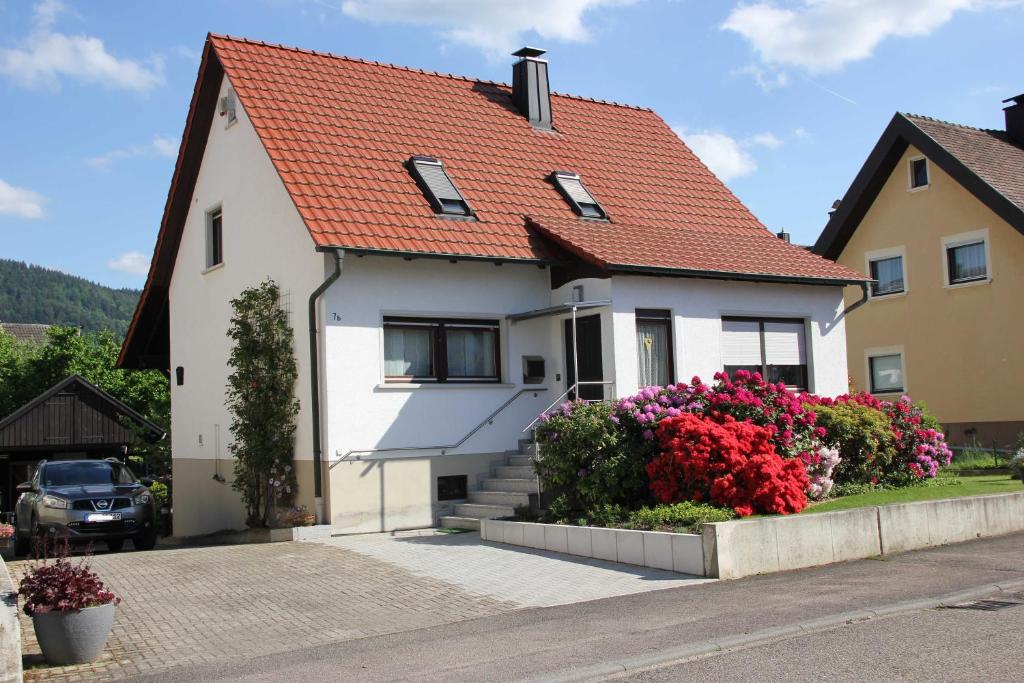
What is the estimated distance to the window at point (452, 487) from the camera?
54.6 ft

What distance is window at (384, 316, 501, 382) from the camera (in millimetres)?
16703

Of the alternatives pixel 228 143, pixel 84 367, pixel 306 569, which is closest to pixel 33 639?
pixel 306 569

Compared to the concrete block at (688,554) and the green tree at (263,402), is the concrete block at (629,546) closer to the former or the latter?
the concrete block at (688,554)

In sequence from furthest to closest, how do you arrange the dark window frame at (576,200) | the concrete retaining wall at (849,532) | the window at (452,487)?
the dark window frame at (576,200), the window at (452,487), the concrete retaining wall at (849,532)

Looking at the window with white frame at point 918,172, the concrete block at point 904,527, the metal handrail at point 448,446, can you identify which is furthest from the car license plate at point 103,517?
the window with white frame at point 918,172

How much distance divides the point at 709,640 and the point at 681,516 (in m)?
4.13

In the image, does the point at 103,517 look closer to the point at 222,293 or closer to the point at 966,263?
the point at 222,293

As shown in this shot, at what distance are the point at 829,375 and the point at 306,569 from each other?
11.4 m

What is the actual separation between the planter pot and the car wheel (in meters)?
8.85

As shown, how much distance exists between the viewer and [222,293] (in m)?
19.8

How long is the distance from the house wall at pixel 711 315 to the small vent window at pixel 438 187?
292 centimetres

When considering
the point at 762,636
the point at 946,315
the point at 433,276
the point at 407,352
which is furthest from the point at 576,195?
the point at 946,315

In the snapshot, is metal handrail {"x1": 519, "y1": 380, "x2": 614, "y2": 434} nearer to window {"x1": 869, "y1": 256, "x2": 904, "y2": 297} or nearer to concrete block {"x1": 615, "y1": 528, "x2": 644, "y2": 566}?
concrete block {"x1": 615, "y1": 528, "x2": 644, "y2": 566}

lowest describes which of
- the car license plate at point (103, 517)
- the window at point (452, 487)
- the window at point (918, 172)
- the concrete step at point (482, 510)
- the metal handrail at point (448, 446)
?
the concrete step at point (482, 510)
